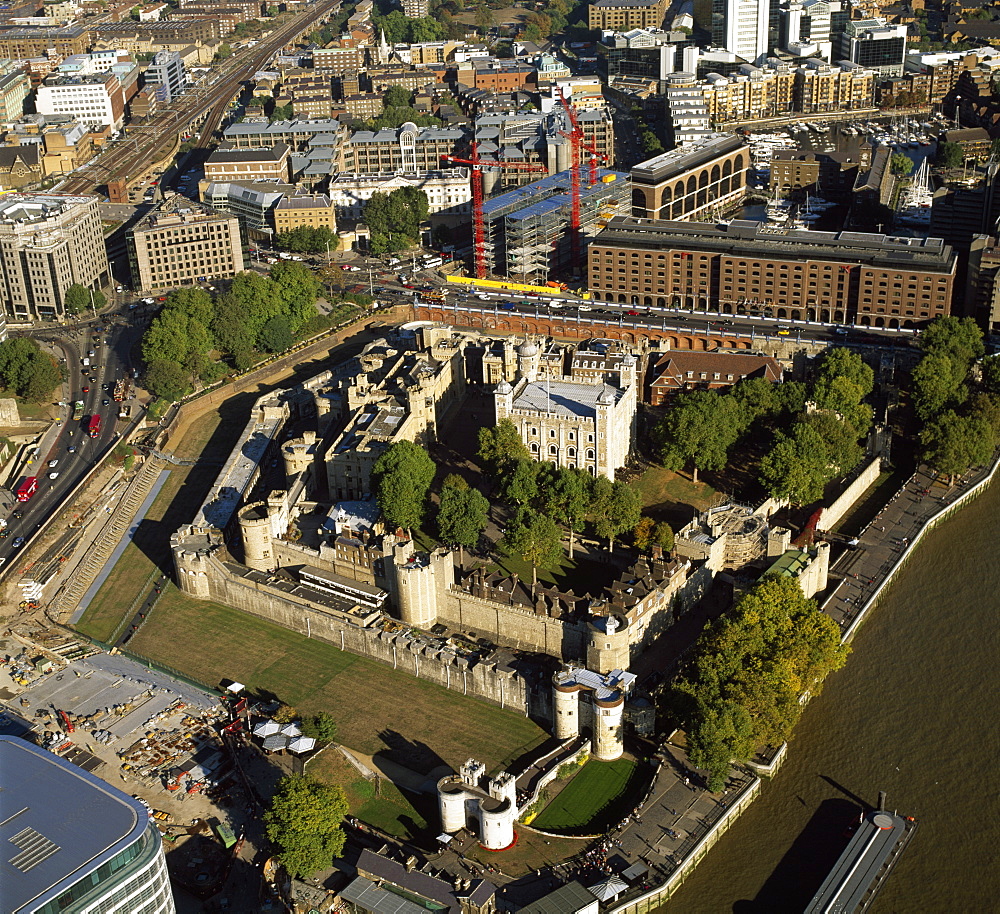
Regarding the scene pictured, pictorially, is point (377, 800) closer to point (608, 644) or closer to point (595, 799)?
point (595, 799)

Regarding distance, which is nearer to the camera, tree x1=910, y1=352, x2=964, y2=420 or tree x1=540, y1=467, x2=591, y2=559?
tree x1=540, y1=467, x2=591, y2=559

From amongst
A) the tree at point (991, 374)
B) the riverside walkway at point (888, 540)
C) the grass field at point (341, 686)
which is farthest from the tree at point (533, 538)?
the tree at point (991, 374)

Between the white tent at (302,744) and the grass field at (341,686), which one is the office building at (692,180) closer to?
the grass field at (341,686)

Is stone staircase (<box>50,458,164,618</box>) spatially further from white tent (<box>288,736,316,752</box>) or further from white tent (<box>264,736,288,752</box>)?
white tent (<box>288,736,316,752</box>)

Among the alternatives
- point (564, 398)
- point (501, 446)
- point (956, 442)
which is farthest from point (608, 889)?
point (956, 442)

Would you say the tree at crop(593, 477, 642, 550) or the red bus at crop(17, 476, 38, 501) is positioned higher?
the tree at crop(593, 477, 642, 550)

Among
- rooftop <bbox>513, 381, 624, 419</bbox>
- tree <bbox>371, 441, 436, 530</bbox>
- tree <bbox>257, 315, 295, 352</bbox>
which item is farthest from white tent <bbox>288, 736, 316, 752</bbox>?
tree <bbox>257, 315, 295, 352</bbox>
